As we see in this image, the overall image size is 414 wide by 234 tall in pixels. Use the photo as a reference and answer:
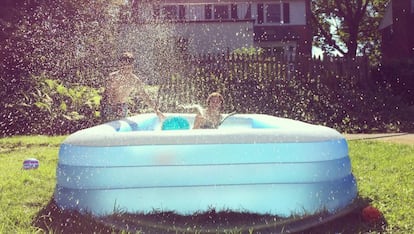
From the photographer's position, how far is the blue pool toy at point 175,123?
6644 mm

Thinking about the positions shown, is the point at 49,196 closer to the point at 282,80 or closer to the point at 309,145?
the point at 309,145

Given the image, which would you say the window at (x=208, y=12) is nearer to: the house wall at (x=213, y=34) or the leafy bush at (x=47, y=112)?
the house wall at (x=213, y=34)

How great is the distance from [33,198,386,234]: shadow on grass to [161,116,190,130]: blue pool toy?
2729 mm

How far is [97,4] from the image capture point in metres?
18.6

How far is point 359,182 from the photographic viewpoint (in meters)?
5.06

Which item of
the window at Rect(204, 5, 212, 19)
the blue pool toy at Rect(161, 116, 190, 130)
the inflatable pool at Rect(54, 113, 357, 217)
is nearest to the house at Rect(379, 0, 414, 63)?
the window at Rect(204, 5, 212, 19)

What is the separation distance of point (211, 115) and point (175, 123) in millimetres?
565

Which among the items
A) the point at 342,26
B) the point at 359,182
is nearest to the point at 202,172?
the point at 359,182

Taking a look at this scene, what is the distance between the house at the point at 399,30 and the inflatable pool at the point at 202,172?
18393mm

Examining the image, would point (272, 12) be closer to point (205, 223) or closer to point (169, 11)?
point (169, 11)

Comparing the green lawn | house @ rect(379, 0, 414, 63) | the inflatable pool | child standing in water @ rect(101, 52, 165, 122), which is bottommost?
the green lawn

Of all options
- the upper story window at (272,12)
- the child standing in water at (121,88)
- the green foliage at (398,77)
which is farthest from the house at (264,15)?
the child standing in water at (121,88)

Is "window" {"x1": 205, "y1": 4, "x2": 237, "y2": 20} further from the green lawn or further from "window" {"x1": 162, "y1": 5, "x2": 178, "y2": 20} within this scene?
the green lawn

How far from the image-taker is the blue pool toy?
Result: 6644mm
